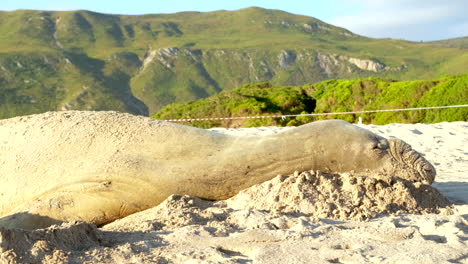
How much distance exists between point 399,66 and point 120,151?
11167 centimetres

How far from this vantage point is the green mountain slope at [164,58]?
333 ft

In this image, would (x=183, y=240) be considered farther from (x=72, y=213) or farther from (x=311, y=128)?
(x=311, y=128)

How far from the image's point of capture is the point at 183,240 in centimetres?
310

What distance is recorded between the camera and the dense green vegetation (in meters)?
14.7

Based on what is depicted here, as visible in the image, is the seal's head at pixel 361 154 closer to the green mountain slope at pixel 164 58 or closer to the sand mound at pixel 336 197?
the sand mound at pixel 336 197

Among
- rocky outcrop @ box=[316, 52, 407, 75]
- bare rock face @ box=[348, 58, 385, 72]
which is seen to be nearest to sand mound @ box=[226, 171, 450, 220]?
bare rock face @ box=[348, 58, 385, 72]

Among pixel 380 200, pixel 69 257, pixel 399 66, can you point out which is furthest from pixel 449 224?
pixel 399 66

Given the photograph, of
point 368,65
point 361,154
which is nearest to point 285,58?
point 368,65

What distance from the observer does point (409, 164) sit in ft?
14.7

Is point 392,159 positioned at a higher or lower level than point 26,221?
higher

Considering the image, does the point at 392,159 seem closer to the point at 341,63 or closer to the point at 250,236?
the point at 250,236

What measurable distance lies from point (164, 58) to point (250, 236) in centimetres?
12917

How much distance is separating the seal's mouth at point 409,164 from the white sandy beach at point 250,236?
0.39 metres

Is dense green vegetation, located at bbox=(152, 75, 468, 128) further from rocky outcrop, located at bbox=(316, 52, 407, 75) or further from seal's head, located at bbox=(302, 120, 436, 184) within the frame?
rocky outcrop, located at bbox=(316, 52, 407, 75)
